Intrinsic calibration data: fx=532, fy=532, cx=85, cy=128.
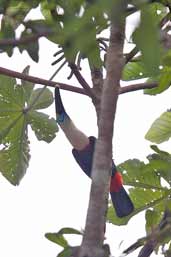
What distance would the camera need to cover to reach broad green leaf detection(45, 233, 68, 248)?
1.44m

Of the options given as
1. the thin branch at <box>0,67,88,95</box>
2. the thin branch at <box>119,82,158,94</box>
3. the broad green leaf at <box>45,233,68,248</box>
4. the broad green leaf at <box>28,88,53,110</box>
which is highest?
the broad green leaf at <box>28,88,53,110</box>

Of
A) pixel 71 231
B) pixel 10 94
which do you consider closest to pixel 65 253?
pixel 71 231

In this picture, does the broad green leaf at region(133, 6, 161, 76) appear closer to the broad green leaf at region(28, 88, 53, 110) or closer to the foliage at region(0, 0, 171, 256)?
the foliage at region(0, 0, 171, 256)

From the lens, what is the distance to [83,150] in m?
3.31

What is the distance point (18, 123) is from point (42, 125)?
0.13 meters

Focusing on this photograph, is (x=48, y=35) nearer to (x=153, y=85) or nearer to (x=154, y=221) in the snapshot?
(x=154, y=221)

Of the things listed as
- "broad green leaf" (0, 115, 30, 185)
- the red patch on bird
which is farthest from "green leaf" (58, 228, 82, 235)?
the red patch on bird

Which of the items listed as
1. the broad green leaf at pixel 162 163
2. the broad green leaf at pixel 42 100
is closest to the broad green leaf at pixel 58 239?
the broad green leaf at pixel 162 163

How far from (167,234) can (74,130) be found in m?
1.92

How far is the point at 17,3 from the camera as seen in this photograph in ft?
3.68

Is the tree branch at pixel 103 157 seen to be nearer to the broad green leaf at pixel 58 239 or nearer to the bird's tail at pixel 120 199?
the broad green leaf at pixel 58 239

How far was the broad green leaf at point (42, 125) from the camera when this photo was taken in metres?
2.80

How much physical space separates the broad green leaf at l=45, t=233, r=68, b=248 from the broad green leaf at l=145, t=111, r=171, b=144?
1.05 meters

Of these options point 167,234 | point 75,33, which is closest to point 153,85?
point 167,234
